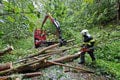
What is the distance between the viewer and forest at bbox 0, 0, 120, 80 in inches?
124

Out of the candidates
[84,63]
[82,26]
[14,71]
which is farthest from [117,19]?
[14,71]

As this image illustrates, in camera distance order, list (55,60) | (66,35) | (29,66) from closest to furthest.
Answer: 1. (29,66)
2. (55,60)
3. (66,35)

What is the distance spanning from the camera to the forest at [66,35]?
3.16 meters

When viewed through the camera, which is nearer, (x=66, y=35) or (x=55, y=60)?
(x=55, y=60)

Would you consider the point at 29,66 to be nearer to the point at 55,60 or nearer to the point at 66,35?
the point at 55,60

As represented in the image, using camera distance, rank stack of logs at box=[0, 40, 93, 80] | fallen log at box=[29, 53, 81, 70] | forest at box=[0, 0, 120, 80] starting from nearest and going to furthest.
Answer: forest at box=[0, 0, 120, 80] → stack of logs at box=[0, 40, 93, 80] → fallen log at box=[29, 53, 81, 70]

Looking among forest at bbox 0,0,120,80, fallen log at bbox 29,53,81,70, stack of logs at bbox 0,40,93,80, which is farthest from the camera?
fallen log at bbox 29,53,81,70

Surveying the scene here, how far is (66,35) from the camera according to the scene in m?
17.1

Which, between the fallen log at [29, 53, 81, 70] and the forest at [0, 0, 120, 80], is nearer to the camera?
the forest at [0, 0, 120, 80]

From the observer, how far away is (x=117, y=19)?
17609 mm

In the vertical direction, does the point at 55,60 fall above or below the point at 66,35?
below

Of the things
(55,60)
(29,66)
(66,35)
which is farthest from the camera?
(66,35)

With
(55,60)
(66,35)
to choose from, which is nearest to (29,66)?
(55,60)

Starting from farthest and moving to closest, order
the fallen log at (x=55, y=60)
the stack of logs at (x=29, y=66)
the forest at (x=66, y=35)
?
1. the fallen log at (x=55, y=60)
2. the stack of logs at (x=29, y=66)
3. the forest at (x=66, y=35)
